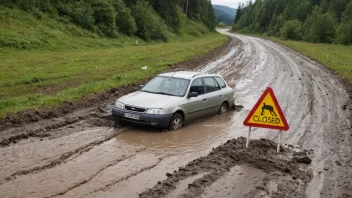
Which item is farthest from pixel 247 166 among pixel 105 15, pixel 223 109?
pixel 105 15

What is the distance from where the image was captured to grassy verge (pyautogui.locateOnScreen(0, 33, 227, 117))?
1269 cm

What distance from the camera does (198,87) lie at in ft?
39.1

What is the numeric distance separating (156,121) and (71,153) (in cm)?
262

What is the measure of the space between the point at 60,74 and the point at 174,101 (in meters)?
8.52

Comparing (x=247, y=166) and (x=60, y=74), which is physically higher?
(x=247, y=166)

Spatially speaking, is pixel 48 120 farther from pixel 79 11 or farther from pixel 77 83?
pixel 79 11

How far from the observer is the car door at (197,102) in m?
11.2

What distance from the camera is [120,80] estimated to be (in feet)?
56.9

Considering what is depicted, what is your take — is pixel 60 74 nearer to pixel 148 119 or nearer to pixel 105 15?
pixel 148 119

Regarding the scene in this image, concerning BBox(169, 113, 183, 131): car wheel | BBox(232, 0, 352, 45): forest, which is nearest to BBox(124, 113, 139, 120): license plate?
BBox(169, 113, 183, 131): car wheel

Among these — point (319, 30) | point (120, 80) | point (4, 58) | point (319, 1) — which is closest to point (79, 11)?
point (4, 58)

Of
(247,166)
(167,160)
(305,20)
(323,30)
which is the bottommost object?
(167,160)

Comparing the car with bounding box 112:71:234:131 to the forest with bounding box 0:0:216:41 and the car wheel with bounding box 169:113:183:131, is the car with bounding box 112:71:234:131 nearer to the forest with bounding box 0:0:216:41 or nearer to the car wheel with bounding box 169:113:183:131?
the car wheel with bounding box 169:113:183:131

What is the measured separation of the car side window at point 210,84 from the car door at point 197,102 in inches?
9.6
